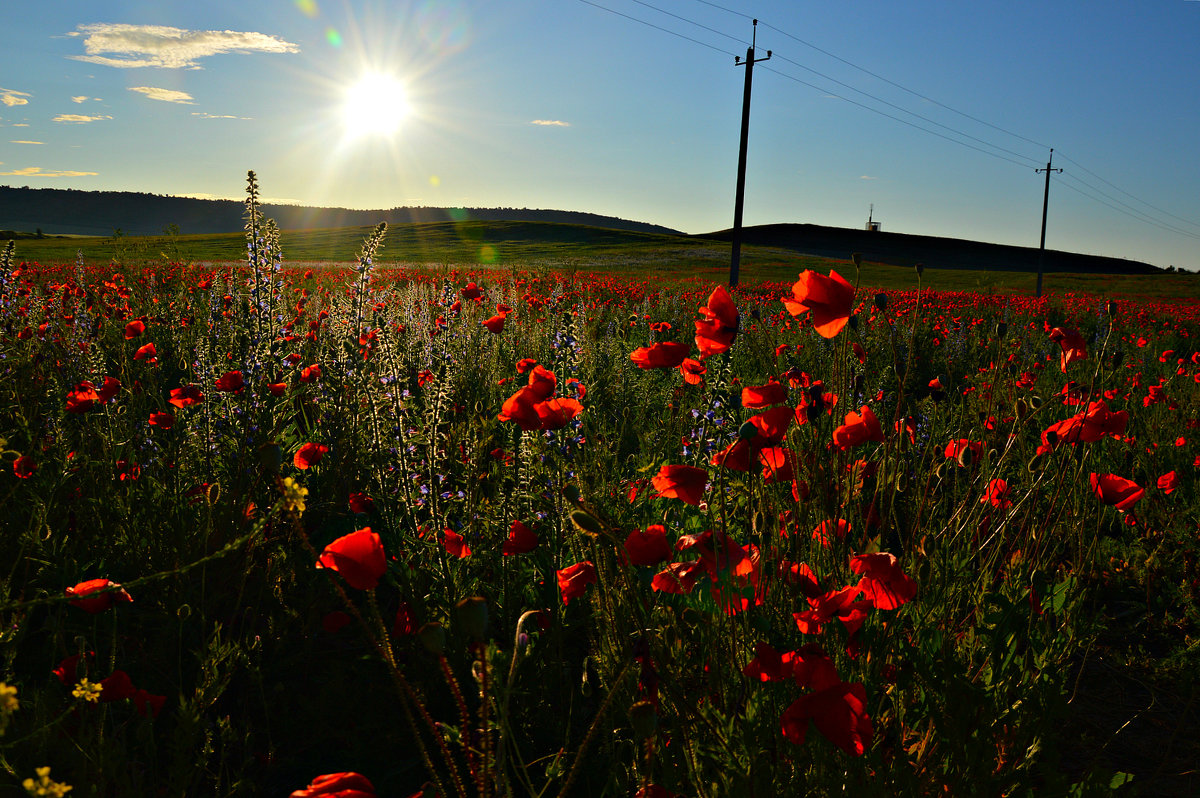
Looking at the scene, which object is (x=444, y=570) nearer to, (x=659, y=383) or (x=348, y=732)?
(x=348, y=732)

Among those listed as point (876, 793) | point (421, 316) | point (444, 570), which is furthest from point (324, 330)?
point (876, 793)

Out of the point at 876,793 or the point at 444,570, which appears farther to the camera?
the point at 444,570

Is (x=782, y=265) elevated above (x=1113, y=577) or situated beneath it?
elevated above

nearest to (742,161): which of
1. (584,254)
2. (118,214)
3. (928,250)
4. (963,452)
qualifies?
(963,452)

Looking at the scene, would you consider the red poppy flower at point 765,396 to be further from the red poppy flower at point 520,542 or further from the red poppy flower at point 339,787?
the red poppy flower at point 339,787

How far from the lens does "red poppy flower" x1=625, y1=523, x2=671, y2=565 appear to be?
4.70ft

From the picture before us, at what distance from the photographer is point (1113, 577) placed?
3109 mm

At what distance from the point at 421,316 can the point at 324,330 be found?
2.41 feet

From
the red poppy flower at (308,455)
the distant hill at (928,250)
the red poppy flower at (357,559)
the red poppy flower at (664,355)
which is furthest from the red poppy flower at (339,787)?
the distant hill at (928,250)

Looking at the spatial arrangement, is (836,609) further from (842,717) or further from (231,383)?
(231,383)

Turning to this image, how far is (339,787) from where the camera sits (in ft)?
3.04

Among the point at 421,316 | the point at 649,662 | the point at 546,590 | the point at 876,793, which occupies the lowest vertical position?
the point at 546,590

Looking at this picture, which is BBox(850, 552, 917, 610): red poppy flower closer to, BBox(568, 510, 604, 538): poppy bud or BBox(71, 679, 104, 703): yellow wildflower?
BBox(568, 510, 604, 538): poppy bud

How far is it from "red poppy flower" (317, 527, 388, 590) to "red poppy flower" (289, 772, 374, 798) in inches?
12.2
